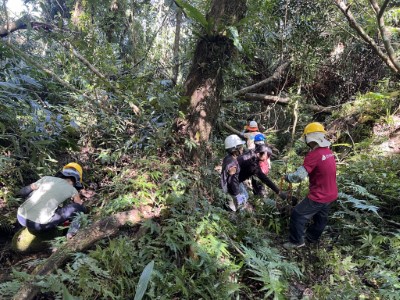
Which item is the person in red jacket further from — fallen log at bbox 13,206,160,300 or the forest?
fallen log at bbox 13,206,160,300

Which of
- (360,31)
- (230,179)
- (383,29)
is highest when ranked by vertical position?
(360,31)

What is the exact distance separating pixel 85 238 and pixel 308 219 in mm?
3075

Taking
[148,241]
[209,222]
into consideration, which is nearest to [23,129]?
[148,241]

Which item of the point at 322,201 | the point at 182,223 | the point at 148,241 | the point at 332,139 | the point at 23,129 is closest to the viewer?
the point at 148,241

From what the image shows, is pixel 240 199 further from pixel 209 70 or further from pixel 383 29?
pixel 383 29

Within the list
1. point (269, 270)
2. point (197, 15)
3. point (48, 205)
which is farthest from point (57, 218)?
point (197, 15)

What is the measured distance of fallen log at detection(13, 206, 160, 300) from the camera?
2.63 metres

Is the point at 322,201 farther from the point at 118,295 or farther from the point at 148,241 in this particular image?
the point at 118,295

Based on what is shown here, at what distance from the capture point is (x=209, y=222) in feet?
12.4

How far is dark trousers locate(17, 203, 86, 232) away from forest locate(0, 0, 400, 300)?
25 centimetres

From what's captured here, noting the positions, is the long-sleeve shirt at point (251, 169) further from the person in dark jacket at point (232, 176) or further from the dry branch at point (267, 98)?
the dry branch at point (267, 98)

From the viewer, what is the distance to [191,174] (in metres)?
4.54

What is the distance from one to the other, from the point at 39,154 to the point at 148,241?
9.36 feet

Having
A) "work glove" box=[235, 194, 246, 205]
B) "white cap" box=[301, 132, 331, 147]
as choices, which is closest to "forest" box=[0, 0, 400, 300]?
"work glove" box=[235, 194, 246, 205]
